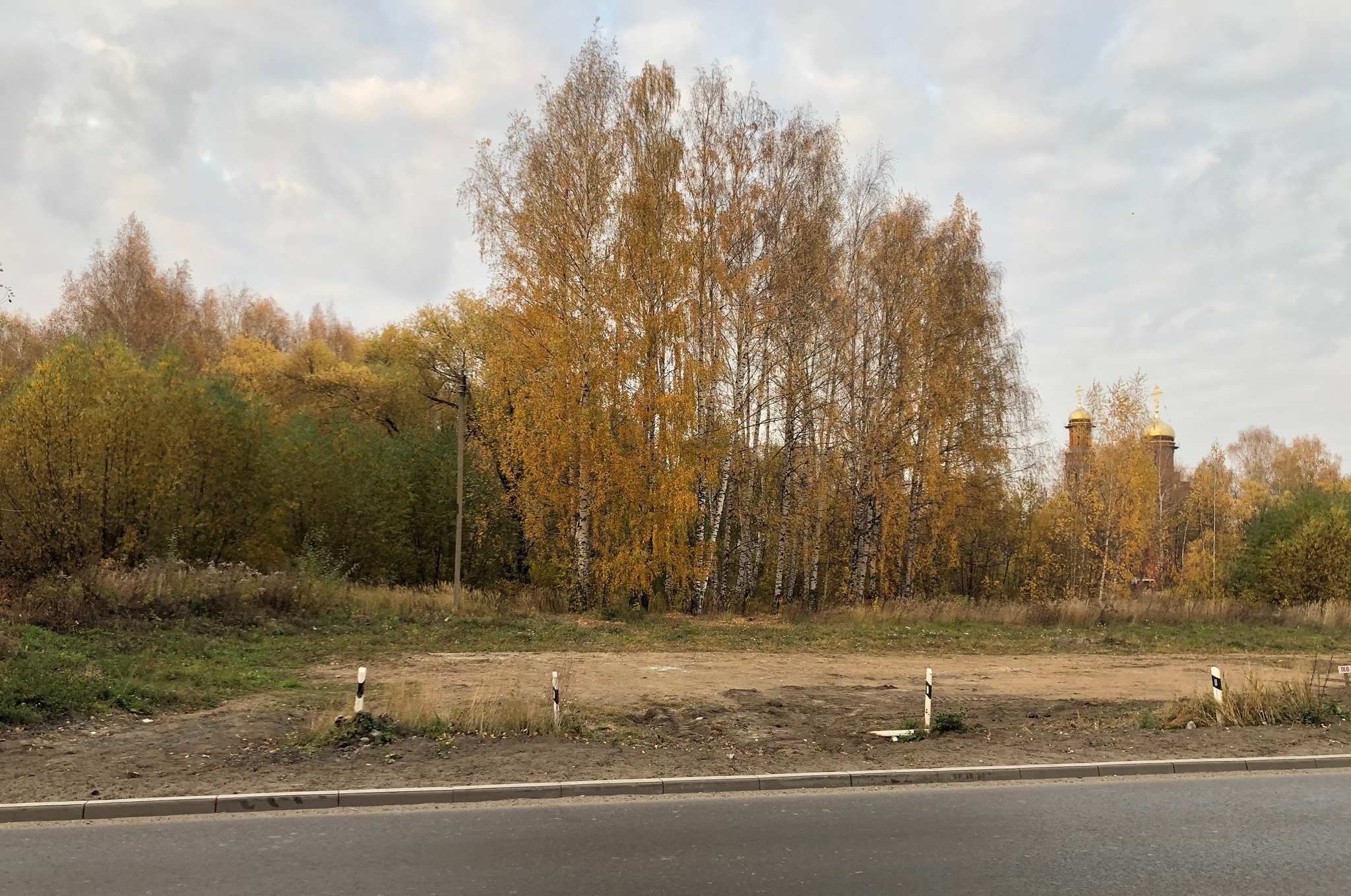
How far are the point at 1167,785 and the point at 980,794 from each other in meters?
1.99

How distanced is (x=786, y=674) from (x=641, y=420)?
438 inches

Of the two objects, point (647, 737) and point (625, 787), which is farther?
point (647, 737)

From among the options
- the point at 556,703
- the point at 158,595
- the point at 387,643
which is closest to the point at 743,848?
the point at 556,703

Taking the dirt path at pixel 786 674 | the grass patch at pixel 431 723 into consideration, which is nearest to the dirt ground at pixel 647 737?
the dirt path at pixel 786 674

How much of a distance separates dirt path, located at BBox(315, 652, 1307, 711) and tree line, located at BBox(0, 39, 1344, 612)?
773 cm

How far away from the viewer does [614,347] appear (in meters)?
26.1

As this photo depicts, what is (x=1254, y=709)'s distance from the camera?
38.4 feet

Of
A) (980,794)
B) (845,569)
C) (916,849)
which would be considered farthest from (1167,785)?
(845,569)

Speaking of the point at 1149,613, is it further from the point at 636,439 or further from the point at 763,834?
the point at 763,834

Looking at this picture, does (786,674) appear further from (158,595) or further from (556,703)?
(158,595)

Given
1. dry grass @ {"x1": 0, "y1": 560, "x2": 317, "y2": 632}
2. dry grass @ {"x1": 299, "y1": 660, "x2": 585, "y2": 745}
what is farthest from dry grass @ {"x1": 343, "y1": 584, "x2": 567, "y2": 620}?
dry grass @ {"x1": 299, "y1": 660, "x2": 585, "y2": 745}

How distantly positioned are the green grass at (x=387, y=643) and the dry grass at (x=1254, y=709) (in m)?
9.10

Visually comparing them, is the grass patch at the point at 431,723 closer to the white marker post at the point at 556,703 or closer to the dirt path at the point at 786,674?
the white marker post at the point at 556,703

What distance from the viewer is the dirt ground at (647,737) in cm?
878
